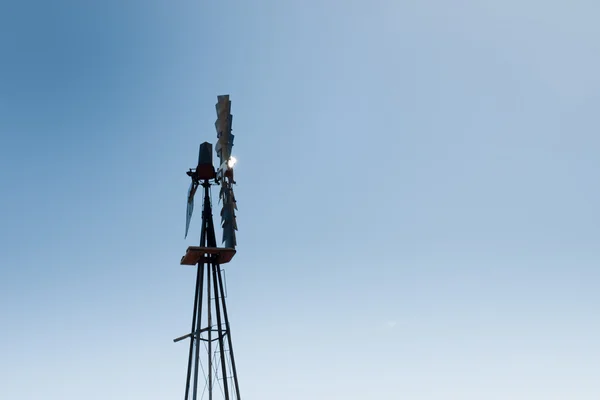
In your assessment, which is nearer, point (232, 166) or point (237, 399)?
point (237, 399)

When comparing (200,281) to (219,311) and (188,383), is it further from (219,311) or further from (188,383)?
(188,383)

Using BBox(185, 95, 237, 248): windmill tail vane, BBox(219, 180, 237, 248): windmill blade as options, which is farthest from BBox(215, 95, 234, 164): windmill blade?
BBox(219, 180, 237, 248): windmill blade

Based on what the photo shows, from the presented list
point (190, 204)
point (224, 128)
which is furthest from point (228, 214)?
point (224, 128)

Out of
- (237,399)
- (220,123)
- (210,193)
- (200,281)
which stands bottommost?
(237,399)

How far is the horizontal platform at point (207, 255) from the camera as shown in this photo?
24.9 m

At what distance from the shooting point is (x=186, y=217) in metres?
26.6

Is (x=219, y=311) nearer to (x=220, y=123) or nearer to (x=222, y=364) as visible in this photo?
(x=222, y=364)

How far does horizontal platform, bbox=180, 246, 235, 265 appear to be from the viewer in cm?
2492

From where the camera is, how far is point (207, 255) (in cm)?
2575

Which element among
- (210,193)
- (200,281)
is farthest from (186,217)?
(200,281)

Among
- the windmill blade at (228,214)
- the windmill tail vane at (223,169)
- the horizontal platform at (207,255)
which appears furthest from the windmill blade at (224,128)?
the horizontal platform at (207,255)

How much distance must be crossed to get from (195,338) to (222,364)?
5.30 ft

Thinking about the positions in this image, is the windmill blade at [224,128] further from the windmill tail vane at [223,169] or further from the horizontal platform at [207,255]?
the horizontal platform at [207,255]

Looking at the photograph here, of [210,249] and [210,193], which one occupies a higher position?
[210,193]
